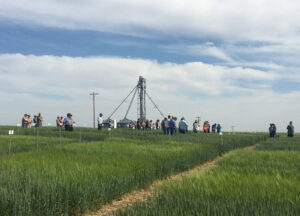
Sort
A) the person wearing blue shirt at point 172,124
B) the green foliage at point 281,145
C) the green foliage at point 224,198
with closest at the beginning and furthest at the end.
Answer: the green foliage at point 224,198, the green foliage at point 281,145, the person wearing blue shirt at point 172,124

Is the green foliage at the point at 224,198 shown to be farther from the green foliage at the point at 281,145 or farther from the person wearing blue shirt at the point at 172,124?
the person wearing blue shirt at the point at 172,124

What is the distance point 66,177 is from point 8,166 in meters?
2.42

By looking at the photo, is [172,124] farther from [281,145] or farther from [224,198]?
[224,198]

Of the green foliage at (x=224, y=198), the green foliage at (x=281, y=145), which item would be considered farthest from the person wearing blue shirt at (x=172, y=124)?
the green foliage at (x=224, y=198)

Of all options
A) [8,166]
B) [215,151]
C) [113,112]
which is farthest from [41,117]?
[113,112]

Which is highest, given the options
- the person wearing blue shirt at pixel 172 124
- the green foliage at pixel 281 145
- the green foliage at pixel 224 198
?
the person wearing blue shirt at pixel 172 124

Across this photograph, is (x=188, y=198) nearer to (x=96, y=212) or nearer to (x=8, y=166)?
(x=96, y=212)

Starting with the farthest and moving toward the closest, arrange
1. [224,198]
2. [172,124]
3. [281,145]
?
[172,124]
[281,145]
[224,198]

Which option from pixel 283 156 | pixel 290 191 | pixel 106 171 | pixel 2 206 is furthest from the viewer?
pixel 283 156

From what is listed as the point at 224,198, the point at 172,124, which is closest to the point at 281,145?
the point at 172,124

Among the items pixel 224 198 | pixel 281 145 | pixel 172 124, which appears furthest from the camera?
pixel 172 124

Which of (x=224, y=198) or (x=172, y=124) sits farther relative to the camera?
(x=172, y=124)

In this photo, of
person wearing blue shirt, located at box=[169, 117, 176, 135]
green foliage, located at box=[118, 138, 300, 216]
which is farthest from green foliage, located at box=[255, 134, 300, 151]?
green foliage, located at box=[118, 138, 300, 216]

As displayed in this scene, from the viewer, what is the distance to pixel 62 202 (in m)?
5.57
